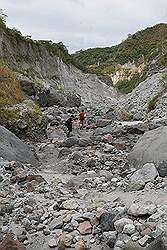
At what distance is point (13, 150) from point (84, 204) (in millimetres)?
6147

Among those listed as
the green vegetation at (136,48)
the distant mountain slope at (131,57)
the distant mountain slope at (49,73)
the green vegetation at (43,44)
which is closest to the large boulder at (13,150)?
the distant mountain slope at (49,73)

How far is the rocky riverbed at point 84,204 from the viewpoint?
9352 millimetres

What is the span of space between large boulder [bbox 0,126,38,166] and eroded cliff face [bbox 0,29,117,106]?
52.7 ft

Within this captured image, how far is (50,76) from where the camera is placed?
54.3 m

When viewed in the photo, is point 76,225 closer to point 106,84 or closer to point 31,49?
point 31,49

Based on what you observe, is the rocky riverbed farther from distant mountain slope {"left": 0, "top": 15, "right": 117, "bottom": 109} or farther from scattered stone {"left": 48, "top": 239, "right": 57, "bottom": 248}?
distant mountain slope {"left": 0, "top": 15, "right": 117, "bottom": 109}

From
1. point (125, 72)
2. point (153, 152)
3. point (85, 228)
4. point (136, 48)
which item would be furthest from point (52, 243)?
point (136, 48)

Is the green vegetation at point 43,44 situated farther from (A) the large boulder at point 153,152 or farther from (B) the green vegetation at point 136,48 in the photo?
(A) the large boulder at point 153,152

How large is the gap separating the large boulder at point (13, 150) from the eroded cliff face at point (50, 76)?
16059 mm

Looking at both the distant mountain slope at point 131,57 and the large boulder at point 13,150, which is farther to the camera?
the distant mountain slope at point 131,57

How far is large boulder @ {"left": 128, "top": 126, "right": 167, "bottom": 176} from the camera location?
12625 mm

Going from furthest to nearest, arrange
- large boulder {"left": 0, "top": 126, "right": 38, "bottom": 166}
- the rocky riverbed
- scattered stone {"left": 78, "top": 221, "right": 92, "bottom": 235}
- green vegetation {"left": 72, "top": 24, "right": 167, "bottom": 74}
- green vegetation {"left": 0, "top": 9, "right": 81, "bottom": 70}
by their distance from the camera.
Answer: green vegetation {"left": 72, "top": 24, "right": 167, "bottom": 74} → green vegetation {"left": 0, "top": 9, "right": 81, "bottom": 70} → large boulder {"left": 0, "top": 126, "right": 38, "bottom": 166} → scattered stone {"left": 78, "top": 221, "right": 92, "bottom": 235} → the rocky riverbed

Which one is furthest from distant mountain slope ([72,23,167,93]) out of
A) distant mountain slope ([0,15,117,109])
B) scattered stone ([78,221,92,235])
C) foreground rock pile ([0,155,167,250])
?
scattered stone ([78,221,92,235])

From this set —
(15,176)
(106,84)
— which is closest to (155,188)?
(15,176)
